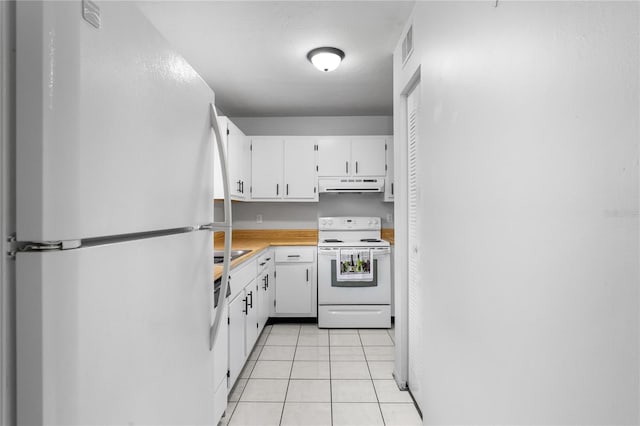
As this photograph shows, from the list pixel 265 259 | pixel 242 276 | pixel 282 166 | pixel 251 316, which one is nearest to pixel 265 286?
pixel 265 259

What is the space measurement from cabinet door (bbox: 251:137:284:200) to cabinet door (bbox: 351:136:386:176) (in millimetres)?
893

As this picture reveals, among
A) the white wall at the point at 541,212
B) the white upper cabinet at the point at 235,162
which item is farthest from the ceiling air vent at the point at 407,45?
the white upper cabinet at the point at 235,162

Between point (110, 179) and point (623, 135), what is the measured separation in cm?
91

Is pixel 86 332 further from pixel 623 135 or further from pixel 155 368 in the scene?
pixel 623 135

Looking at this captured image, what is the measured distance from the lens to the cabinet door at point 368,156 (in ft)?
12.5

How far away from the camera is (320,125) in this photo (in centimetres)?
418

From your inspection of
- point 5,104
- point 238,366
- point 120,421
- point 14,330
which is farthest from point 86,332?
point 238,366

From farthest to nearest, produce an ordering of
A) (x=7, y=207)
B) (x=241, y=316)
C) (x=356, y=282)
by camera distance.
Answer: (x=356, y=282) < (x=241, y=316) < (x=7, y=207)

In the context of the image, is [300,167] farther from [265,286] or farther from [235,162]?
[265,286]

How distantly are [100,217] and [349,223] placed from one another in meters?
3.55

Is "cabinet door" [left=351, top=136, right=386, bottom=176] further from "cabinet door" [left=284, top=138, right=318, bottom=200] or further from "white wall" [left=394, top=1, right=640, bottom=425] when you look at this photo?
"white wall" [left=394, top=1, right=640, bottom=425]

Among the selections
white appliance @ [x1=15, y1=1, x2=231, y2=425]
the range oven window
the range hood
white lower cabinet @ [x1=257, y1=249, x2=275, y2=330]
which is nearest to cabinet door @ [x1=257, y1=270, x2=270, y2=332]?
white lower cabinet @ [x1=257, y1=249, x2=275, y2=330]

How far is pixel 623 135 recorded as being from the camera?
550 millimetres

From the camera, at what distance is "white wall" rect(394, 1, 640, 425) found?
1.83ft
